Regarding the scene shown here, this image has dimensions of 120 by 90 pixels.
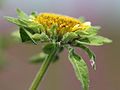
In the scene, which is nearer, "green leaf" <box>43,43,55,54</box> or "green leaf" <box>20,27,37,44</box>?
"green leaf" <box>20,27,37,44</box>

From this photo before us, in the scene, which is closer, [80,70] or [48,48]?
[80,70]

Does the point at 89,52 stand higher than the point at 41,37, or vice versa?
the point at 41,37

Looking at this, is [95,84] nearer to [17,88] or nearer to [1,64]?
[17,88]

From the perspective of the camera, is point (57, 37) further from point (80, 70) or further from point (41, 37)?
point (80, 70)

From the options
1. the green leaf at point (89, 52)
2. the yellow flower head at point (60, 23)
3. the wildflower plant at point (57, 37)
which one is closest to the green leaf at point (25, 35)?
the wildflower plant at point (57, 37)

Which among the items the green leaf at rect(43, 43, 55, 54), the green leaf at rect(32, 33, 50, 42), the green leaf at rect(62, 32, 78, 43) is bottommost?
the green leaf at rect(43, 43, 55, 54)

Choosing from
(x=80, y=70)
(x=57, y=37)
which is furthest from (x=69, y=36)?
(x=80, y=70)

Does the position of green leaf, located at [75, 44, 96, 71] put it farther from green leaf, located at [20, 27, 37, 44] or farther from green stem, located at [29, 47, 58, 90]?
green leaf, located at [20, 27, 37, 44]

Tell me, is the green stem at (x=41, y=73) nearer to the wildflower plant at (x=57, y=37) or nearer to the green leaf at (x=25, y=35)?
the wildflower plant at (x=57, y=37)

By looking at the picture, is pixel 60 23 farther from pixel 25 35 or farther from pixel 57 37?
pixel 25 35

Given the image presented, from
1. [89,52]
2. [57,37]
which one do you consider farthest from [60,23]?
[89,52]

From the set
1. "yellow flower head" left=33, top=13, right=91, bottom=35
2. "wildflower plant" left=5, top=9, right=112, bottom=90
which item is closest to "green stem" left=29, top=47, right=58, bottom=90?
"wildflower plant" left=5, top=9, right=112, bottom=90
